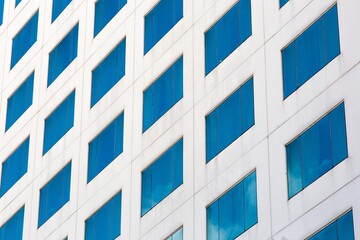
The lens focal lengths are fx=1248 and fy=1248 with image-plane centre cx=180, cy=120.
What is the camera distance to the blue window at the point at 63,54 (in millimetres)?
59844

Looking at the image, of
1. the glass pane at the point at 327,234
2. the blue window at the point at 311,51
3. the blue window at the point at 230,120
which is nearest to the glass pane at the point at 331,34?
the blue window at the point at 311,51

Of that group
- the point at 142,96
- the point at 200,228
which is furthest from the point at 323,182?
the point at 142,96

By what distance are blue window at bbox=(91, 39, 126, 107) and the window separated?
20.3 ft

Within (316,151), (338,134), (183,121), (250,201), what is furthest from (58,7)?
(338,134)

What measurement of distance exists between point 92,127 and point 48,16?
9.46 metres

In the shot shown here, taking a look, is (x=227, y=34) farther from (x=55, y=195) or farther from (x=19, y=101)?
(x=19, y=101)

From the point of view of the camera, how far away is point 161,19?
177ft

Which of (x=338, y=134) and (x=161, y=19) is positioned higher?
(x=161, y=19)

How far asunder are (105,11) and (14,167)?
30.6 feet

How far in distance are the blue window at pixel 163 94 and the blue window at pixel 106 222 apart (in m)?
3.46

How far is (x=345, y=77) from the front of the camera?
142 feet

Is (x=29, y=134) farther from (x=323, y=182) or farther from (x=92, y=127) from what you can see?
(x=323, y=182)

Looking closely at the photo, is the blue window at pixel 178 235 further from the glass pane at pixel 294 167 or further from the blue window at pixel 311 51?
the blue window at pixel 311 51

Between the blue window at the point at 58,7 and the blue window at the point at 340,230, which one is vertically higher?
the blue window at the point at 58,7
